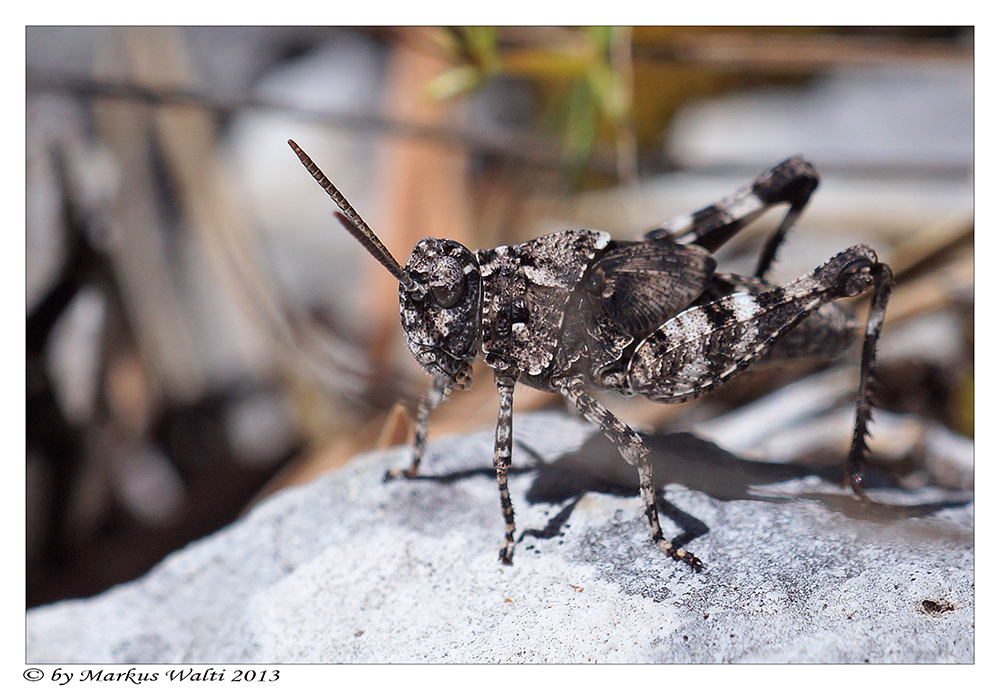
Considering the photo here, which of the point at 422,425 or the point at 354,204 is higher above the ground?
the point at 354,204

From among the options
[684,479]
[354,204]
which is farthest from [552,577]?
[354,204]

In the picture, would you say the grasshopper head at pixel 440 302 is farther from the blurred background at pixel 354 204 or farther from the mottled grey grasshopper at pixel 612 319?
the blurred background at pixel 354 204

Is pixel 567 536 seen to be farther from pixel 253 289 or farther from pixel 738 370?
pixel 253 289

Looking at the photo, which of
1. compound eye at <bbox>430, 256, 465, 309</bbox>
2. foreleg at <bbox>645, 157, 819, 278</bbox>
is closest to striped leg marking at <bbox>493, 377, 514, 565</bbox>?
compound eye at <bbox>430, 256, 465, 309</bbox>

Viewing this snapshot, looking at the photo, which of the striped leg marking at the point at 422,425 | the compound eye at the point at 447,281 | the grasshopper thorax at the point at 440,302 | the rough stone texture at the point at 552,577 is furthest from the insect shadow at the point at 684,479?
the compound eye at the point at 447,281

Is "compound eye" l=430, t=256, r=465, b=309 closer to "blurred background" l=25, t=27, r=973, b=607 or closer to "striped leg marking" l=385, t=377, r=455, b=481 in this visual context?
"striped leg marking" l=385, t=377, r=455, b=481

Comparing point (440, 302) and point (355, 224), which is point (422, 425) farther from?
point (355, 224)

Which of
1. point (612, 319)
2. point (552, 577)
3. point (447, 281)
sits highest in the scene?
point (447, 281)
